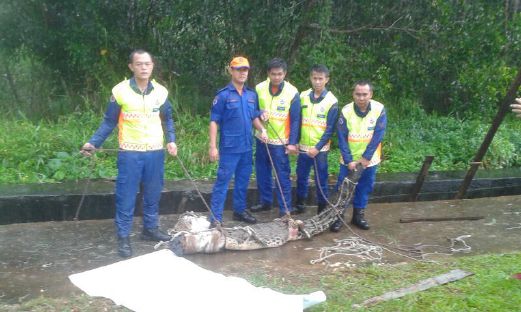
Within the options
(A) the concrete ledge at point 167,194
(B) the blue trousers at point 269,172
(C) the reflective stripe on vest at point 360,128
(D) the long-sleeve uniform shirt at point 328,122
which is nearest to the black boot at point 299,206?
(B) the blue trousers at point 269,172

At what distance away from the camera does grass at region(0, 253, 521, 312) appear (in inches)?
165

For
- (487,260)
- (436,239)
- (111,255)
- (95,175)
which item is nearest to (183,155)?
(95,175)

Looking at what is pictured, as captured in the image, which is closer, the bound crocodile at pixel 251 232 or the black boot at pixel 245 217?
the bound crocodile at pixel 251 232

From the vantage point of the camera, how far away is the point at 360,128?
243 inches

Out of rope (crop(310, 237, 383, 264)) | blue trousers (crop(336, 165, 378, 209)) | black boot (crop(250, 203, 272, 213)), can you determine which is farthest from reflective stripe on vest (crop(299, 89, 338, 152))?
rope (crop(310, 237, 383, 264))

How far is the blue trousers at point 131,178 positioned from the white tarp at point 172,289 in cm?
175

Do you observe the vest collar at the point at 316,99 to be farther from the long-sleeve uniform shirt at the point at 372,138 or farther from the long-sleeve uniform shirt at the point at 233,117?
the long-sleeve uniform shirt at the point at 233,117

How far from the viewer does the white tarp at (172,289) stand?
3.17 meters

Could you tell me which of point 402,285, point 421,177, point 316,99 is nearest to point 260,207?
point 316,99

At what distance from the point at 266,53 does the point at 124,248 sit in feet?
15.3

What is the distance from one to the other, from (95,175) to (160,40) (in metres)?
3.49

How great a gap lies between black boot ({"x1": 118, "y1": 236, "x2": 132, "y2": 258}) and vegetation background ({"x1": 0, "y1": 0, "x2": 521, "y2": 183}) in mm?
2517

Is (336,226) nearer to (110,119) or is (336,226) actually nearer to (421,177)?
(421,177)

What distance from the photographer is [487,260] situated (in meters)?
5.29
